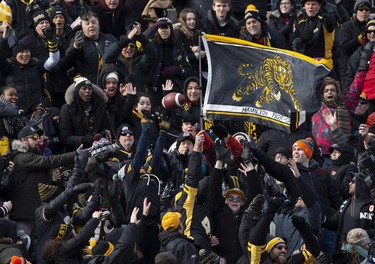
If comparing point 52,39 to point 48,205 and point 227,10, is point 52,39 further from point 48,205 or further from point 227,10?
point 48,205

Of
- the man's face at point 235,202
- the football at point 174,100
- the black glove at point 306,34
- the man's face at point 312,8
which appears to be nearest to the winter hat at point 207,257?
the man's face at point 235,202

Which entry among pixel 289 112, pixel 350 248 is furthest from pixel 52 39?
pixel 350 248

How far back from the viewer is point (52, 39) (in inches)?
1121

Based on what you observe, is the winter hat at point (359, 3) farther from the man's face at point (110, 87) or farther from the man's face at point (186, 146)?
the man's face at point (186, 146)

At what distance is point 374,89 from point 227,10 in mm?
2685

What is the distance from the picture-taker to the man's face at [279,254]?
938 inches

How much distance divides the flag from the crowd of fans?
1.24 feet

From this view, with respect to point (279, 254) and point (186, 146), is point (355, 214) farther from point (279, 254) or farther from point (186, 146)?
point (186, 146)

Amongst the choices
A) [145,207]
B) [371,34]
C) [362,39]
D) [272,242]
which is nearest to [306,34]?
[362,39]

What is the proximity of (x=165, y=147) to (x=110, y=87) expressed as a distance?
122cm

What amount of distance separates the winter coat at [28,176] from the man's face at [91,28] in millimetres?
3479

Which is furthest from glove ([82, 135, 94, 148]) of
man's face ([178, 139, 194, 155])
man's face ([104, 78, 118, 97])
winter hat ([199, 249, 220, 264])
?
winter hat ([199, 249, 220, 264])

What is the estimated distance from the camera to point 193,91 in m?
27.9

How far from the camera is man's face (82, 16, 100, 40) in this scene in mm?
28609
